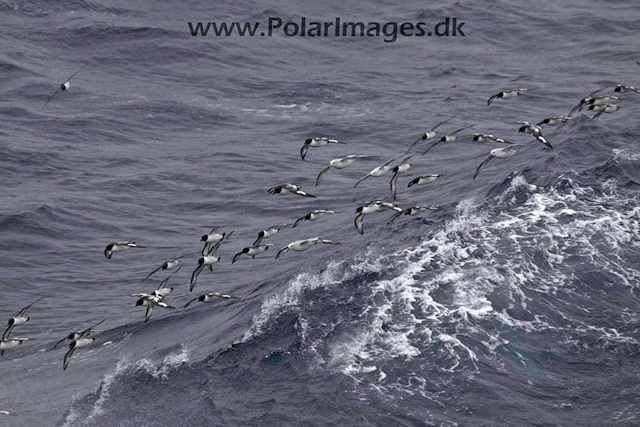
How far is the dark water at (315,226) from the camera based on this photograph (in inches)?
1613

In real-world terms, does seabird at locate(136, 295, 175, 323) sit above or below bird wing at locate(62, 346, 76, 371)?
above

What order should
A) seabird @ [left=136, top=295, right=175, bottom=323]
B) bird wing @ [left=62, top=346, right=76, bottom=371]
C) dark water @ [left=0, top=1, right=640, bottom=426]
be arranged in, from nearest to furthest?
dark water @ [left=0, top=1, right=640, bottom=426] → bird wing @ [left=62, top=346, right=76, bottom=371] → seabird @ [left=136, top=295, right=175, bottom=323]

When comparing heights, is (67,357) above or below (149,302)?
below

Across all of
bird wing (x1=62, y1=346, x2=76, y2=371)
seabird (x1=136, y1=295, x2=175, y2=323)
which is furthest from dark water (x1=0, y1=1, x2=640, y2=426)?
seabird (x1=136, y1=295, x2=175, y2=323)

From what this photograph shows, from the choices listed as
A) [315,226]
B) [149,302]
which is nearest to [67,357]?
[149,302]

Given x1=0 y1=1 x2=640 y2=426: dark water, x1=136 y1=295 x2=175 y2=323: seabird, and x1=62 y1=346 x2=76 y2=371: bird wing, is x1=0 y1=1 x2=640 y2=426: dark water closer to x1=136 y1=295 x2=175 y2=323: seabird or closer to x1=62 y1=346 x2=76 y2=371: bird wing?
x1=62 y1=346 x2=76 y2=371: bird wing

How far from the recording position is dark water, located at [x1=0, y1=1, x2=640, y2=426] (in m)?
41.0

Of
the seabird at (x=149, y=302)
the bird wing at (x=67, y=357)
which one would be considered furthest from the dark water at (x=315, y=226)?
the seabird at (x=149, y=302)

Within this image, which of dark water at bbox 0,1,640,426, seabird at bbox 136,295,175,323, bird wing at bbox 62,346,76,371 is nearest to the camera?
dark water at bbox 0,1,640,426

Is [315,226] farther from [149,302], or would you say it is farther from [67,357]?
[67,357]

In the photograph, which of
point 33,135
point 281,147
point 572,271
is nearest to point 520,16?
point 281,147

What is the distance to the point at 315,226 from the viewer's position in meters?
58.8

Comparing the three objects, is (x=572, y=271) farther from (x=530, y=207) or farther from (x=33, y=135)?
(x=33, y=135)

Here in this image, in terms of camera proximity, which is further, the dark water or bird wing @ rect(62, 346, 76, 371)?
bird wing @ rect(62, 346, 76, 371)
